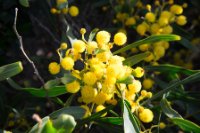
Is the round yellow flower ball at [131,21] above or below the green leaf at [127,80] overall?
above

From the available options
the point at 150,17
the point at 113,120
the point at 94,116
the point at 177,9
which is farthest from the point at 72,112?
the point at 177,9

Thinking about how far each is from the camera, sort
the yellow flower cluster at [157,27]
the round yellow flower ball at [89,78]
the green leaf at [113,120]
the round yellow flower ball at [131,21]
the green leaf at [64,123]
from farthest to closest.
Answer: the round yellow flower ball at [131,21], the yellow flower cluster at [157,27], the green leaf at [113,120], the round yellow flower ball at [89,78], the green leaf at [64,123]

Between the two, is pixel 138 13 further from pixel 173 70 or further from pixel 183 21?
pixel 173 70

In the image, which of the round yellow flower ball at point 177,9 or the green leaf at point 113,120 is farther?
the round yellow flower ball at point 177,9

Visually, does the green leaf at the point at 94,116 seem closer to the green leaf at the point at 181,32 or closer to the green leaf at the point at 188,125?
the green leaf at the point at 188,125

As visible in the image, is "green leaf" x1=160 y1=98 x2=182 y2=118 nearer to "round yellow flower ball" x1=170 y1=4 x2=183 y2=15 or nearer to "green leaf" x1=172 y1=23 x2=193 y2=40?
"round yellow flower ball" x1=170 y1=4 x2=183 y2=15

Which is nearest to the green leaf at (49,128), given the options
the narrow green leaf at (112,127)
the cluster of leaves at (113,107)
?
the cluster of leaves at (113,107)

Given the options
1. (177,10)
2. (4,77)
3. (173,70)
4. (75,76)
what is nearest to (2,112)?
(4,77)

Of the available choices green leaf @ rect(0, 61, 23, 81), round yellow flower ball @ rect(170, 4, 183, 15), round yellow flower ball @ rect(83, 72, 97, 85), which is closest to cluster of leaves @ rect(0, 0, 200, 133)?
green leaf @ rect(0, 61, 23, 81)
